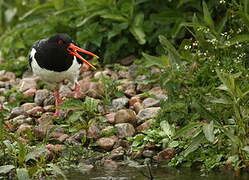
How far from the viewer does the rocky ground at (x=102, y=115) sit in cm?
627

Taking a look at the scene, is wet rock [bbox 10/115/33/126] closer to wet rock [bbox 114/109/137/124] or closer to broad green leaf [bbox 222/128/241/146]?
wet rock [bbox 114/109/137/124]

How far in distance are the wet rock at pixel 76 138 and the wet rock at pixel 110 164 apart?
522mm

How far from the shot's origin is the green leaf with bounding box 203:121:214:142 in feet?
16.6

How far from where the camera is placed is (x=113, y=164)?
5941 millimetres

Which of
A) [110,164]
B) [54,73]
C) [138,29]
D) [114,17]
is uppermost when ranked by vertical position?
[114,17]

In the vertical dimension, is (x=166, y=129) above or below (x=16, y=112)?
above

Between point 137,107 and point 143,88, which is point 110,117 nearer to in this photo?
point 137,107

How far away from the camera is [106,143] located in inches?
248

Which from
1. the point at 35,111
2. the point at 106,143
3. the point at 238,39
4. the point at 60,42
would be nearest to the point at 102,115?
the point at 106,143

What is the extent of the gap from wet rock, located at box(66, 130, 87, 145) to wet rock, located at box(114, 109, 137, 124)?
42 cm

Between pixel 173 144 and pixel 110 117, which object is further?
pixel 110 117

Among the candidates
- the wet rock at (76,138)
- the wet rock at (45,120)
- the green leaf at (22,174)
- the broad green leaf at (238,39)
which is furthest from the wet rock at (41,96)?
the green leaf at (22,174)

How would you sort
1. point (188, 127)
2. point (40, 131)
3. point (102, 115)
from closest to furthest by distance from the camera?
A: point (188, 127), point (40, 131), point (102, 115)

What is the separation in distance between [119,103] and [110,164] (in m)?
1.45
